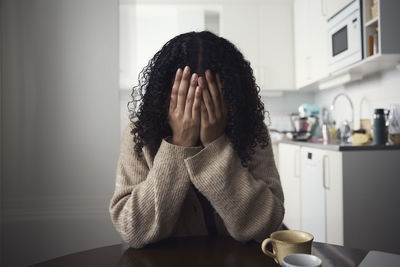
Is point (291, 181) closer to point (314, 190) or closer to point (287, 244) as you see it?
point (314, 190)

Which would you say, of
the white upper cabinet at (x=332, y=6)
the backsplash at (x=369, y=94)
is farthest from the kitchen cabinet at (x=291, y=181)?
the white upper cabinet at (x=332, y=6)

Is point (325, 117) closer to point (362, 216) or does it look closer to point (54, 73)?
point (362, 216)

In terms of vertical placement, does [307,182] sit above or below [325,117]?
below

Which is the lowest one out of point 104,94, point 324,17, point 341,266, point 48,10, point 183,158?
point 341,266

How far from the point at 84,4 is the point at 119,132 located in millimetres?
517

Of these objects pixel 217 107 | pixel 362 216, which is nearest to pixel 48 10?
pixel 217 107

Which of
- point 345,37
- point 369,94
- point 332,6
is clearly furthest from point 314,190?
point 332,6

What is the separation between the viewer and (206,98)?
91 centimetres

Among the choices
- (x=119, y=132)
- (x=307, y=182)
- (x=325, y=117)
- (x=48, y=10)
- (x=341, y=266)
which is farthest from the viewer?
(x=325, y=117)

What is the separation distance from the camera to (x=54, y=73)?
1.28 meters

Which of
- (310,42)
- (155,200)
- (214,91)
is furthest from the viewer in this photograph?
(310,42)

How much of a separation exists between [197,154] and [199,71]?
0.80 feet

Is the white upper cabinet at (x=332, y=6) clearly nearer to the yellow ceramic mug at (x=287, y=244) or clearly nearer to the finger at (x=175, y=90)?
the finger at (x=175, y=90)

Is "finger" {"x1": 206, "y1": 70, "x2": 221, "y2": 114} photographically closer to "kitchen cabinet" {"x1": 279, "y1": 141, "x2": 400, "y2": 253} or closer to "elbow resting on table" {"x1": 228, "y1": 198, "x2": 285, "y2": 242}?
"elbow resting on table" {"x1": 228, "y1": 198, "x2": 285, "y2": 242}
